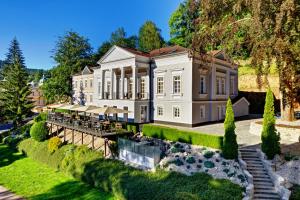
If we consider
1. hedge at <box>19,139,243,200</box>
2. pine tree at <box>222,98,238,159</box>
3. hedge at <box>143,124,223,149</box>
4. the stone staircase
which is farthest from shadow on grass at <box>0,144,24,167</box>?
the stone staircase

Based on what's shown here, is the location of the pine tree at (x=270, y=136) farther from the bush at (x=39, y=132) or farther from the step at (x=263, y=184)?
the bush at (x=39, y=132)

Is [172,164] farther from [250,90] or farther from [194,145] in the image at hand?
[250,90]

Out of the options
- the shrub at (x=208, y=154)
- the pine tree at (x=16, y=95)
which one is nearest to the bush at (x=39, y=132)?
the pine tree at (x=16, y=95)

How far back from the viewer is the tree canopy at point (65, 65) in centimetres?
5138

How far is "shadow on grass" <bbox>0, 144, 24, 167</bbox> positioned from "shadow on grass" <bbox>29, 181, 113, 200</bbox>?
11.6 metres

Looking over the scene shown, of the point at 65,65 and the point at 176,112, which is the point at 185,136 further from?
the point at 65,65

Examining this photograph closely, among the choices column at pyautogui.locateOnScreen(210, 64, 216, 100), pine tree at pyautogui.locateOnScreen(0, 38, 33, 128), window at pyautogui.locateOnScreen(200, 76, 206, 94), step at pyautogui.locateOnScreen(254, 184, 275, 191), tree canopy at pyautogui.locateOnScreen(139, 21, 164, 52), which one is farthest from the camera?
tree canopy at pyautogui.locateOnScreen(139, 21, 164, 52)

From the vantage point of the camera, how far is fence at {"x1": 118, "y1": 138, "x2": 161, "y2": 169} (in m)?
18.3

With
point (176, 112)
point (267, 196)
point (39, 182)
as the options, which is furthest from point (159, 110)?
point (267, 196)

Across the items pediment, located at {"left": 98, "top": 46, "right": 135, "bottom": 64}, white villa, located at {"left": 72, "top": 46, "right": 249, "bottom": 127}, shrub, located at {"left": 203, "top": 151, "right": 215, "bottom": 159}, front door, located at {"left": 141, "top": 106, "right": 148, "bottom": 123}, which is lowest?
shrub, located at {"left": 203, "top": 151, "right": 215, "bottom": 159}

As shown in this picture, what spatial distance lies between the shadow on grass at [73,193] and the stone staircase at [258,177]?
9342 millimetres

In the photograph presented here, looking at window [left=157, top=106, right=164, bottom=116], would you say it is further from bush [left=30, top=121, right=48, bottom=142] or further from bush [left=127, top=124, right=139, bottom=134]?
bush [left=30, top=121, right=48, bottom=142]

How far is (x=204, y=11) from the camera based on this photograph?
60.1ft

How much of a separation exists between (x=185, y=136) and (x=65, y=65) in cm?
3797
